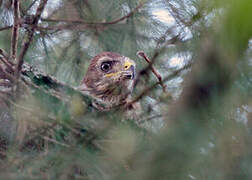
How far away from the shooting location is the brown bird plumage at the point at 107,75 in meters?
4.10

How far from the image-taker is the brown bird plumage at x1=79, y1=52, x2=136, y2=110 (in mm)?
4102

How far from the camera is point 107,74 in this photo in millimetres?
4520

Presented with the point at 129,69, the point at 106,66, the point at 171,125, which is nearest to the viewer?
the point at 171,125

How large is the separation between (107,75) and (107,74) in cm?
1

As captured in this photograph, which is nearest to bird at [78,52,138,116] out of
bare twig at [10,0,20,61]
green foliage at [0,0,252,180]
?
bare twig at [10,0,20,61]

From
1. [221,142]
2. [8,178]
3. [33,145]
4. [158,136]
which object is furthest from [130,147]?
[33,145]

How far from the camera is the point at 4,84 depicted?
10.9 ft

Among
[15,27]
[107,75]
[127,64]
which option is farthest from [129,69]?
[15,27]

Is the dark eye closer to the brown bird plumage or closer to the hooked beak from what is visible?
the brown bird plumage

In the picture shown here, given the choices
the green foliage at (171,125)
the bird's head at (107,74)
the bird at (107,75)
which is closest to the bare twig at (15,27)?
the green foliage at (171,125)

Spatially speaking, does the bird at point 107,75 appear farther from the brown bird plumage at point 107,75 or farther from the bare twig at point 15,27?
the bare twig at point 15,27

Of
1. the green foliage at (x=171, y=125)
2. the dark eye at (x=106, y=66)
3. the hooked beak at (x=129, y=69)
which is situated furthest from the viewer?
the dark eye at (x=106, y=66)

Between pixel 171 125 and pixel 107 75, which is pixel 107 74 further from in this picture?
pixel 171 125

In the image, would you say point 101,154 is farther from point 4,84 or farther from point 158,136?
point 4,84
